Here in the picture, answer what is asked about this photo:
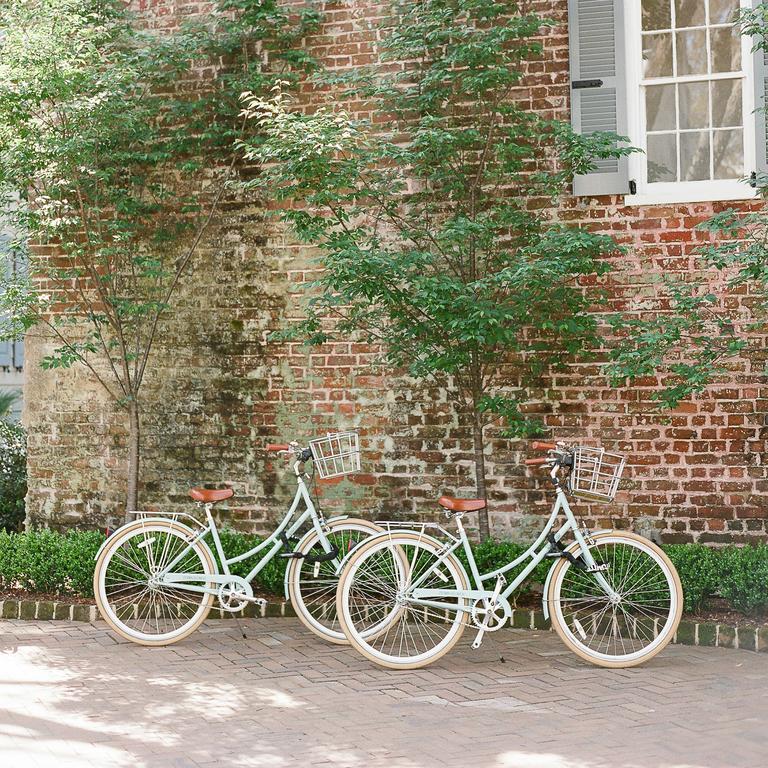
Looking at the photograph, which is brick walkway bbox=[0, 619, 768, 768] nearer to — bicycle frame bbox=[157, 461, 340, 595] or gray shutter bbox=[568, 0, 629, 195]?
bicycle frame bbox=[157, 461, 340, 595]

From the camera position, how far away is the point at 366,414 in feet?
27.5

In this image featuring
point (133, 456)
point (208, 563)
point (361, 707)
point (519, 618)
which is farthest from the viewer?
point (133, 456)

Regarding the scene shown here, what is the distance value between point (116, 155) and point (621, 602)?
5.22m

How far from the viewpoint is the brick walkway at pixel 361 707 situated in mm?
4555

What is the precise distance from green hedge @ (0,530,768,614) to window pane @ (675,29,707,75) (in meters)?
3.57

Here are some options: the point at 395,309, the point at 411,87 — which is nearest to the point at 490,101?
the point at 411,87

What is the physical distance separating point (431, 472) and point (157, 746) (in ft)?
12.9

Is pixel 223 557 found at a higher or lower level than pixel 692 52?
lower

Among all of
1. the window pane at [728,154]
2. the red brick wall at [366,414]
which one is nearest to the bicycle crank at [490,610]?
the red brick wall at [366,414]

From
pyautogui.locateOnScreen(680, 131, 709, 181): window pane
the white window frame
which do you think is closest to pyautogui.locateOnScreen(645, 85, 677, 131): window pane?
the white window frame

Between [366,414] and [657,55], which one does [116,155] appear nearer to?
[366,414]

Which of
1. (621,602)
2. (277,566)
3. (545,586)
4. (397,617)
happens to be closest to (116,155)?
(277,566)

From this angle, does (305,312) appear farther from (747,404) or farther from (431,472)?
(747,404)

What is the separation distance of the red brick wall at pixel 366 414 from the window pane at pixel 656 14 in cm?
64
